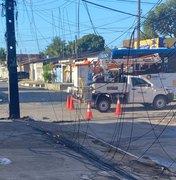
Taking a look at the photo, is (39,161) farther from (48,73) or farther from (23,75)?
(23,75)

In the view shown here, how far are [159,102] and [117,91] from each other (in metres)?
2.61

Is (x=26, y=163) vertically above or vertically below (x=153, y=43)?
below

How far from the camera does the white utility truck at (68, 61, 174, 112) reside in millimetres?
26133

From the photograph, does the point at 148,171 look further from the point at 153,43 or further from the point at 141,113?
the point at 153,43

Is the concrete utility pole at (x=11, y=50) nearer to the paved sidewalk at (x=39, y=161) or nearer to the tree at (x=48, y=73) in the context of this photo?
the paved sidewalk at (x=39, y=161)

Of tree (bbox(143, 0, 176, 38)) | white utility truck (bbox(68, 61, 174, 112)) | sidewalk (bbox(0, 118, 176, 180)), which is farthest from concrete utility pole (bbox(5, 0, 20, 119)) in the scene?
sidewalk (bbox(0, 118, 176, 180))

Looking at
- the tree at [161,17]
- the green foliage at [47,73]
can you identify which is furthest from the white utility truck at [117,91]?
the green foliage at [47,73]

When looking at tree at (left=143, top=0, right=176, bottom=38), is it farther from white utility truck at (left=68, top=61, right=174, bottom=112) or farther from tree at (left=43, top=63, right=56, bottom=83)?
tree at (left=43, top=63, right=56, bottom=83)

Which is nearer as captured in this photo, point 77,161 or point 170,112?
point 77,161

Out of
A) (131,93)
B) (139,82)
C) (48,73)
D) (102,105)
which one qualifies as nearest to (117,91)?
(131,93)

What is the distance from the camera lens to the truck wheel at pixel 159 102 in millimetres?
27203

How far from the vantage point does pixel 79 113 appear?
2542 centimetres

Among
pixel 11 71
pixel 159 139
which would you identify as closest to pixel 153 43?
pixel 11 71

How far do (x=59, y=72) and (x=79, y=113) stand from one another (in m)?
47.6
